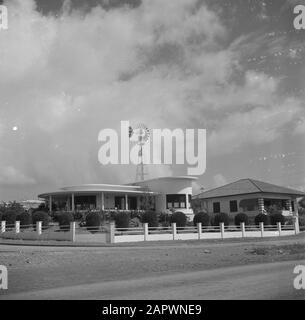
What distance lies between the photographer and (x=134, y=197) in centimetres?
4881

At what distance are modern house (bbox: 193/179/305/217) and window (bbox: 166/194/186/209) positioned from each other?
5332 millimetres

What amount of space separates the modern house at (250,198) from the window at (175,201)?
533 centimetres

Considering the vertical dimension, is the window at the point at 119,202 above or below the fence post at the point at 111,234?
above

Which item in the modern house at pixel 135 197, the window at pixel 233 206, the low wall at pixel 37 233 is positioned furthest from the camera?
the window at pixel 233 206

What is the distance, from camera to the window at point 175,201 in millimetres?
47312

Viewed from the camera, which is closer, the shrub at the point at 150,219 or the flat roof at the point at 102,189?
the shrub at the point at 150,219

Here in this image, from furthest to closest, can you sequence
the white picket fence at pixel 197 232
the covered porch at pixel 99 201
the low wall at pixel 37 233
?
the covered porch at pixel 99 201
the low wall at pixel 37 233
the white picket fence at pixel 197 232

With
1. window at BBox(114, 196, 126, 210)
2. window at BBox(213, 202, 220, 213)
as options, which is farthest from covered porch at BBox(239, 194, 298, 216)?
window at BBox(114, 196, 126, 210)

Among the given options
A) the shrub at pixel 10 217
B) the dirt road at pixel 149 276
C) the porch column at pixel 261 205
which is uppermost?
the porch column at pixel 261 205

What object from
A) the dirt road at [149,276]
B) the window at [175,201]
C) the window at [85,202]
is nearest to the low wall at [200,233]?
the dirt road at [149,276]

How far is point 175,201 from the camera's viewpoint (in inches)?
1865

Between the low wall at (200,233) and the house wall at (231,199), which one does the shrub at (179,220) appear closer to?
the low wall at (200,233)

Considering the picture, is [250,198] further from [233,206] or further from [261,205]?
[233,206]
